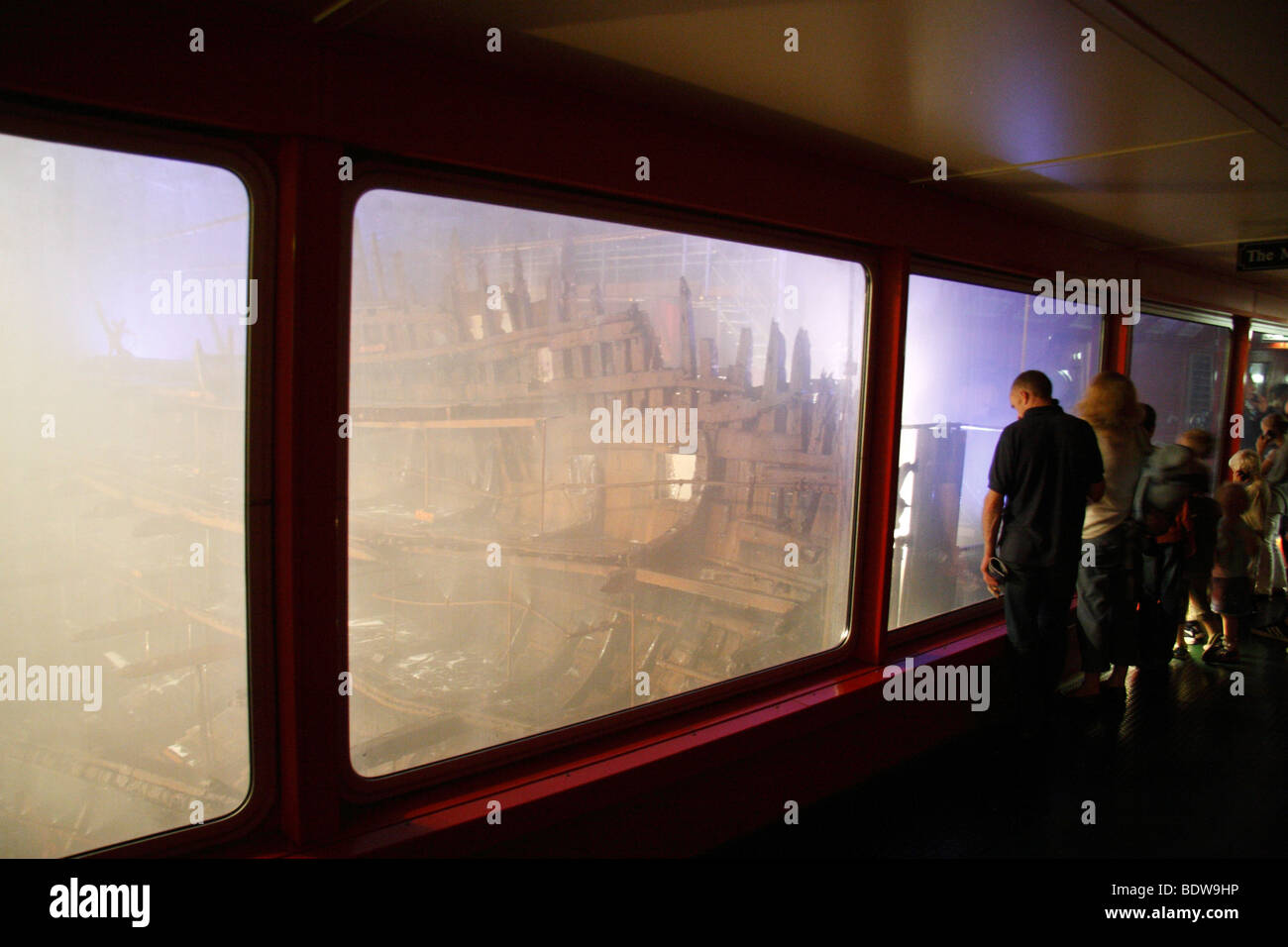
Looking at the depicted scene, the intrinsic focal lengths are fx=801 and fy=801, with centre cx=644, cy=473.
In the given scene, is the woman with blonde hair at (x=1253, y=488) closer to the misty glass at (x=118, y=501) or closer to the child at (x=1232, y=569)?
the child at (x=1232, y=569)

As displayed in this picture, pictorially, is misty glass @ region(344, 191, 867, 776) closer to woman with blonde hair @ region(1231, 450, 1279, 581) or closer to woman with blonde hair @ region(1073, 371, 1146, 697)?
woman with blonde hair @ region(1073, 371, 1146, 697)

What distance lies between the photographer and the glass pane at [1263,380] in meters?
6.95

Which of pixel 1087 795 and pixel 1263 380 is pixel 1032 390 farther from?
pixel 1263 380

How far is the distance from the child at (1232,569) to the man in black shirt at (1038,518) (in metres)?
2.05

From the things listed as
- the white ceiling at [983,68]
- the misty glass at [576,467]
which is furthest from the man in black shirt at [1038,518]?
the white ceiling at [983,68]

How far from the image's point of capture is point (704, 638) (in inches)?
141

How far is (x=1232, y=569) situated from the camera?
504cm

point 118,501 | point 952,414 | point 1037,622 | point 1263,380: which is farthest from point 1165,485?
point 118,501

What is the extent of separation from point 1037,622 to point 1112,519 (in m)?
0.78

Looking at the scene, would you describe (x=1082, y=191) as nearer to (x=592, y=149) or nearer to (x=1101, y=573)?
(x=1101, y=573)

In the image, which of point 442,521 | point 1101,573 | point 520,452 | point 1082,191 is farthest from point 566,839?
point 1082,191

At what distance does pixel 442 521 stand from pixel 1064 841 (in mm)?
2576

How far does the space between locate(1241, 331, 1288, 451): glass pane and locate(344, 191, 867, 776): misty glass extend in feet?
17.9

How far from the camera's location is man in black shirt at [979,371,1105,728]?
3.39 meters
